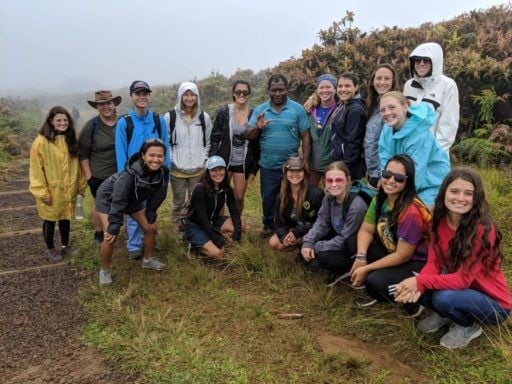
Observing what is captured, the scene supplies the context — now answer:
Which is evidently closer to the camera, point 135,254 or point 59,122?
point 59,122

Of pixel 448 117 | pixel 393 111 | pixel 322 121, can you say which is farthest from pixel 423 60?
pixel 322 121

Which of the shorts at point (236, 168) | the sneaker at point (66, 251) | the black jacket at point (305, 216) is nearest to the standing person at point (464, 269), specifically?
the black jacket at point (305, 216)

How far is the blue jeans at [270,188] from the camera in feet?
17.1

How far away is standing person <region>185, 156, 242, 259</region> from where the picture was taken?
4.92 metres

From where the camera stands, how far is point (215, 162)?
4848mm

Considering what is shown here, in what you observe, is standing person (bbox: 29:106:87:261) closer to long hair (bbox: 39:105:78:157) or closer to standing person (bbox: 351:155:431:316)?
long hair (bbox: 39:105:78:157)

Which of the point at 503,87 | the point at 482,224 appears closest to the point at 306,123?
the point at 482,224

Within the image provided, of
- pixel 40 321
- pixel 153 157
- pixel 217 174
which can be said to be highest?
pixel 153 157

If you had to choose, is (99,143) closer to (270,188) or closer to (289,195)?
(270,188)

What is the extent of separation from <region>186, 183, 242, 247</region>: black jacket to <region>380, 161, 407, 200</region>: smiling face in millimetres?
2115

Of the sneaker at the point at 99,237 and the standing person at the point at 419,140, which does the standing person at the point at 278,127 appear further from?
the sneaker at the point at 99,237

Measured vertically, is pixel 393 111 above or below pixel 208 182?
above

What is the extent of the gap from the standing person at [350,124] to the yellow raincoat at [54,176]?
3.04 meters

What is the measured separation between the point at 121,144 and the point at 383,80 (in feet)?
9.11
